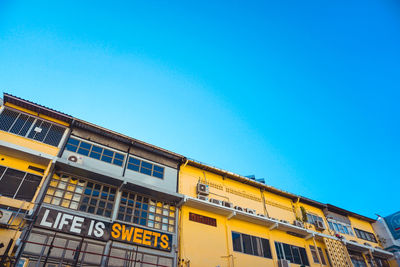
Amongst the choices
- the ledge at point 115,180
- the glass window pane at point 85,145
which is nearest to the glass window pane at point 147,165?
the ledge at point 115,180

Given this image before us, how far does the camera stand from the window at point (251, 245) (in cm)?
1894

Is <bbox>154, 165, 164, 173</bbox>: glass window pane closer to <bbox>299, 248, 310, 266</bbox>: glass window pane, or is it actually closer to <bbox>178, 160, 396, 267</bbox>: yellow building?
<bbox>178, 160, 396, 267</bbox>: yellow building

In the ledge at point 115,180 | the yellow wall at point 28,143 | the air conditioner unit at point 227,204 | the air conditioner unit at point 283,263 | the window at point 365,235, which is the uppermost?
the window at point 365,235

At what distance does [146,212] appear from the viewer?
661 inches

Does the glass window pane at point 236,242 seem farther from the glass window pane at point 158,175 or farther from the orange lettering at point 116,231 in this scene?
the orange lettering at point 116,231

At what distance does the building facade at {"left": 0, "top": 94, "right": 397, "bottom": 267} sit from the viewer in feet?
44.0

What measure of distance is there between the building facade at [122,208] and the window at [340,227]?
9.98ft

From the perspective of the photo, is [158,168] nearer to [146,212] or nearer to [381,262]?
[146,212]

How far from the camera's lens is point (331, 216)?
2753 centimetres

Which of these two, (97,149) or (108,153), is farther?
(108,153)

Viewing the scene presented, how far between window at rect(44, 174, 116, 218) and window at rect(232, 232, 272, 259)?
30.2 feet

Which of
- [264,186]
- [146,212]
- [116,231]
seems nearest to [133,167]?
[146,212]

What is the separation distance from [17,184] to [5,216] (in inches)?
85.3

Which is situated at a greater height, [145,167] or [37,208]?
[145,167]
